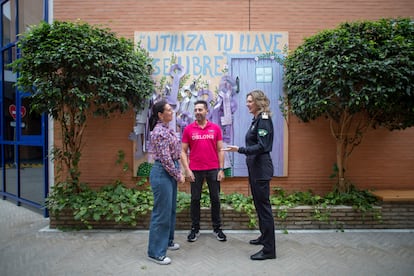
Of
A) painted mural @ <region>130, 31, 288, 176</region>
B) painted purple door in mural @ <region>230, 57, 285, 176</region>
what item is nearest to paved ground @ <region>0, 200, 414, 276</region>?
painted mural @ <region>130, 31, 288, 176</region>

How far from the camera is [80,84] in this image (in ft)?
15.8

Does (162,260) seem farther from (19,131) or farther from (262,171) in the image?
(19,131)

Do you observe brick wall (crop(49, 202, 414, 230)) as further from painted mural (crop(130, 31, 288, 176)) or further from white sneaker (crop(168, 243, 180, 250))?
painted mural (crop(130, 31, 288, 176))

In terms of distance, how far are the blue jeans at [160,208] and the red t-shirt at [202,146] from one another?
0.69 meters

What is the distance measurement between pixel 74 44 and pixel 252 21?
3150 mm

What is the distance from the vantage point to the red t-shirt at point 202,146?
14.7 feet

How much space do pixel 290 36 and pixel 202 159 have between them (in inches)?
121

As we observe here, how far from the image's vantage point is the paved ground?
3.73 m

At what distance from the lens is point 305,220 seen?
5152 millimetres

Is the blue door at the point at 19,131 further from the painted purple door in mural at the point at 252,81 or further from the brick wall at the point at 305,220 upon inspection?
the painted purple door in mural at the point at 252,81

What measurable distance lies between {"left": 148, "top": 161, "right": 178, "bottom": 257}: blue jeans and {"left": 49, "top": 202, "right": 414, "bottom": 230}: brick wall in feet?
3.80

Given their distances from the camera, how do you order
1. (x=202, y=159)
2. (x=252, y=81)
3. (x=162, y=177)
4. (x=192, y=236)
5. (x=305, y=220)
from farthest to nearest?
(x=252, y=81) → (x=305, y=220) → (x=192, y=236) → (x=202, y=159) → (x=162, y=177)

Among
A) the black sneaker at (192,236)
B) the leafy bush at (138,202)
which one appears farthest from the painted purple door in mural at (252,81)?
the black sneaker at (192,236)

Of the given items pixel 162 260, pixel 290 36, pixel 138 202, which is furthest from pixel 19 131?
pixel 290 36
